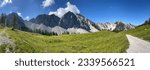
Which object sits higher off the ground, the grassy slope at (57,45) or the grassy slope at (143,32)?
the grassy slope at (143,32)

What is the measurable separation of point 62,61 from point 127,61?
5.33m

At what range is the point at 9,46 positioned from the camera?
3541cm

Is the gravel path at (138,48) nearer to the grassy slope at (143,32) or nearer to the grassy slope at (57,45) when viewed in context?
the grassy slope at (57,45)

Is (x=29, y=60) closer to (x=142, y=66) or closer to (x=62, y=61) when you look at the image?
(x=62, y=61)

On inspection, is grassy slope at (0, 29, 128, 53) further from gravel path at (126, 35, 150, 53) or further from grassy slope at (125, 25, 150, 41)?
grassy slope at (125, 25, 150, 41)

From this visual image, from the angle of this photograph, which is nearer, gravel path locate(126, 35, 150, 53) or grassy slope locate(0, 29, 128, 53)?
gravel path locate(126, 35, 150, 53)

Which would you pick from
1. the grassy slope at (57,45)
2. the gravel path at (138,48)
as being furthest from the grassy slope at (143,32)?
the gravel path at (138,48)

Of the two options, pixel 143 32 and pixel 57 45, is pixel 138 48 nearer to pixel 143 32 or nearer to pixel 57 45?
pixel 57 45

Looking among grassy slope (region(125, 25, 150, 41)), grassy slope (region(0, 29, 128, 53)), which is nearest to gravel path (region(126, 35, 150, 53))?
grassy slope (region(0, 29, 128, 53))

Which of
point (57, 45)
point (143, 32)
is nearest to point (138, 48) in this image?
point (57, 45)

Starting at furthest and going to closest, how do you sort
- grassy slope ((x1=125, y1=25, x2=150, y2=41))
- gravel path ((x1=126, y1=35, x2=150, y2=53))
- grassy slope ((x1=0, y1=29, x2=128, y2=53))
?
grassy slope ((x1=125, y1=25, x2=150, y2=41))
grassy slope ((x1=0, y1=29, x2=128, y2=53))
gravel path ((x1=126, y1=35, x2=150, y2=53))

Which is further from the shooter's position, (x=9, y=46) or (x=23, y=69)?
(x=9, y=46)

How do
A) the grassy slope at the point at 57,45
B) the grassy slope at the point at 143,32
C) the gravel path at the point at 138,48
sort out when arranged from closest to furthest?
the gravel path at the point at 138,48 < the grassy slope at the point at 57,45 < the grassy slope at the point at 143,32

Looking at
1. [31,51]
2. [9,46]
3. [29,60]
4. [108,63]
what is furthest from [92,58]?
[9,46]
